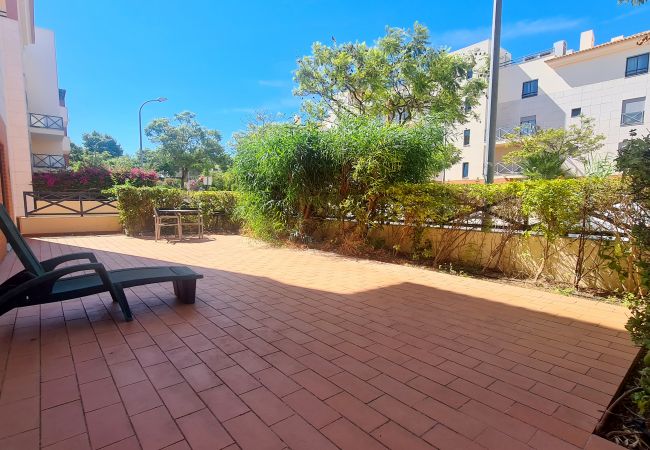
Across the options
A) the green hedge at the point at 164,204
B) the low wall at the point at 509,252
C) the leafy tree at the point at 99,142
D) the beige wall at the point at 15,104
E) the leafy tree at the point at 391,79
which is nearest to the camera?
the low wall at the point at 509,252

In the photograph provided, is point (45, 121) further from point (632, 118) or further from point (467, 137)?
point (632, 118)

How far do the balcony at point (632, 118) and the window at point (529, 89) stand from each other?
6205 millimetres

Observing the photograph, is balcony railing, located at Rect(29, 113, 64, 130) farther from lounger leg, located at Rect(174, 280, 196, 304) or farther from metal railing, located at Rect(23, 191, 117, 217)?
lounger leg, located at Rect(174, 280, 196, 304)

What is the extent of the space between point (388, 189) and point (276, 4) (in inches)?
333

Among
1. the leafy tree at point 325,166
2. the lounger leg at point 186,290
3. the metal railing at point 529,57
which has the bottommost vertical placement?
the lounger leg at point 186,290

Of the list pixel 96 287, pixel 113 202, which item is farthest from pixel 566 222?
pixel 113 202

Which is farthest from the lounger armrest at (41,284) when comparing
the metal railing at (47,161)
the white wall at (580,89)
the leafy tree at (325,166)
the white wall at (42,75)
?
the white wall at (580,89)

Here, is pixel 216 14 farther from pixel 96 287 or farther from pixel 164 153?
pixel 164 153

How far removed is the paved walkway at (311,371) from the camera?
5.62 ft

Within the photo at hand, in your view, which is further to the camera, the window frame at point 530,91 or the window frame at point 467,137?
the window frame at point 467,137

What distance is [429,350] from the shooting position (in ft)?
8.91

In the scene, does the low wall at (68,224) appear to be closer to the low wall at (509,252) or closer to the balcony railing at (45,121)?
the low wall at (509,252)

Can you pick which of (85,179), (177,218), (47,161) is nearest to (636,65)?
(177,218)

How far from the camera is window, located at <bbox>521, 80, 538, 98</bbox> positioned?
26.4m
